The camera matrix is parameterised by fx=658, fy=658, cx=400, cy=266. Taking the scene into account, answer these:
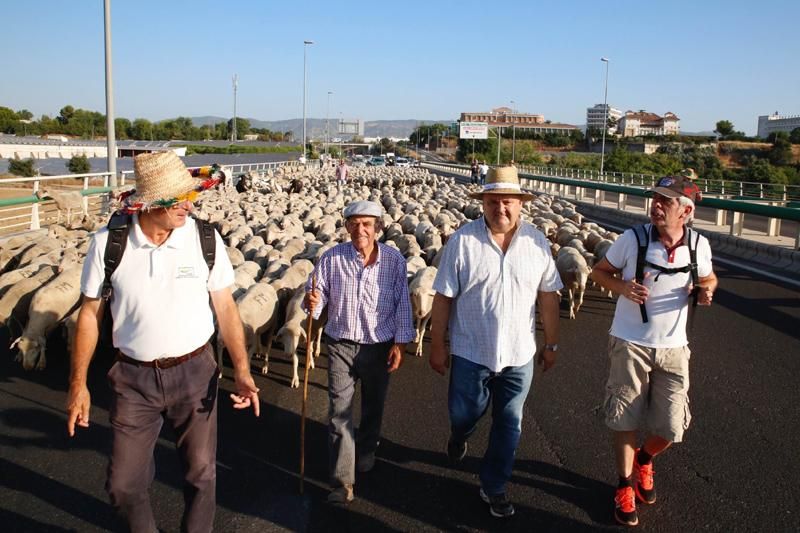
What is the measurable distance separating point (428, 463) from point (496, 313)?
155 centimetres

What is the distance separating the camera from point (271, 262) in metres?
9.62

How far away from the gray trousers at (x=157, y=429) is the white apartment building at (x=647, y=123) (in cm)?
17037

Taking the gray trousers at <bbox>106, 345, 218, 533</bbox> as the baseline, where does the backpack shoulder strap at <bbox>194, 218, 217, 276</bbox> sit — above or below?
above

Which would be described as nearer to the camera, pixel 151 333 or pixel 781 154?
pixel 151 333

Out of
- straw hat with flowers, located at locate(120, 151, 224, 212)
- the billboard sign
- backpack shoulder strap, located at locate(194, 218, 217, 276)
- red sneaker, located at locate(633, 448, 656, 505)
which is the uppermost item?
the billboard sign

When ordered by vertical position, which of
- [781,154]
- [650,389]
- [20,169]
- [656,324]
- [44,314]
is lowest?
[44,314]

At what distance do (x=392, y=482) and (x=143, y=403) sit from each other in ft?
6.40

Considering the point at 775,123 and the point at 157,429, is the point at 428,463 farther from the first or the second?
the point at 775,123

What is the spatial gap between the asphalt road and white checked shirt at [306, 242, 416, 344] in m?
1.09

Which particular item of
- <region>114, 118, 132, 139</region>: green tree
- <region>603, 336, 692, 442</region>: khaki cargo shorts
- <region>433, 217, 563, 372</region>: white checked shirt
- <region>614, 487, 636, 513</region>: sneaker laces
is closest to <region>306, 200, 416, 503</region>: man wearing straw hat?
<region>433, 217, 563, 372</region>: white checked shirt

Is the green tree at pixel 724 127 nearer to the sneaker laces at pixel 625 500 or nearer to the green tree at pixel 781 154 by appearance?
the green tree at pixel 781 154

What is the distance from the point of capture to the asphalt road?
13.4 ft

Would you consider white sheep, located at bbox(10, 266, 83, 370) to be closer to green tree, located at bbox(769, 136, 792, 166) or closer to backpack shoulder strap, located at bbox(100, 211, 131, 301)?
backpack shoulder strap, located at bbox(100, 211, 131, 301)

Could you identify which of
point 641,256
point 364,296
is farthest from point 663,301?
point 364,296
